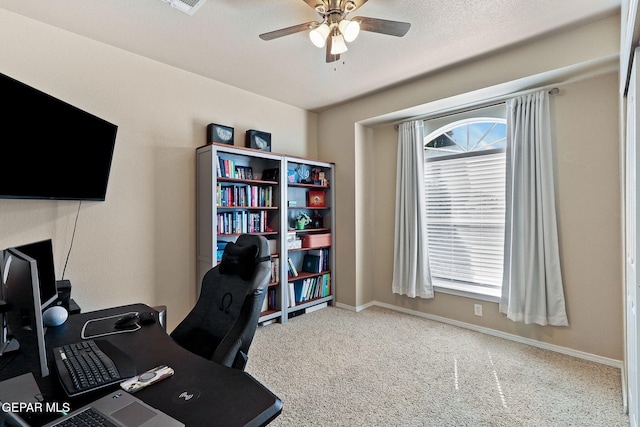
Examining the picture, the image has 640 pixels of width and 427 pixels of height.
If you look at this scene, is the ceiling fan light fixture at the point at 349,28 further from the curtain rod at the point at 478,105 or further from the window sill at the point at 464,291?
the window sill at the point at 464,291

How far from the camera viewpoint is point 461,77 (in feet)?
10.1

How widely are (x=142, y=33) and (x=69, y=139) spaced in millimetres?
999

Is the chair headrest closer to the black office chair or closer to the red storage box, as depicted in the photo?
the black office chair

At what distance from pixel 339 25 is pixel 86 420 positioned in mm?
2241

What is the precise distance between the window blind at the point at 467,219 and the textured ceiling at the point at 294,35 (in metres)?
1.08

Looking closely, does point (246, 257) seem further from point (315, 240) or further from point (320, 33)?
point (315, 240)

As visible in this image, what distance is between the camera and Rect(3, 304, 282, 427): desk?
916mm

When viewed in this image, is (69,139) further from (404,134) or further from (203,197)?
(404,134)

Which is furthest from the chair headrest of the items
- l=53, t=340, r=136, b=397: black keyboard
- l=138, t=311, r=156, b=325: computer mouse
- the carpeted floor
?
the carpeted floor

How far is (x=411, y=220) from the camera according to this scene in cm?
371

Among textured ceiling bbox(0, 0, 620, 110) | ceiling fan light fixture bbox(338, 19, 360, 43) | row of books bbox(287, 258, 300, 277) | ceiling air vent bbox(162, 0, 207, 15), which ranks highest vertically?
textured ceiling bbox(0, 0, 620, 110)

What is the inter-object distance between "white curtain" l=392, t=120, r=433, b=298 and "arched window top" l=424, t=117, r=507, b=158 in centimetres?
18

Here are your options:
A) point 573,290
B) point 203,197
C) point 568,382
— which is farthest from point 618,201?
point 203,197

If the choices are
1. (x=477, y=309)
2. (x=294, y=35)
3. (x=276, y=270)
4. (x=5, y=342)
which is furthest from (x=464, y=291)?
(x=5, y=342)
